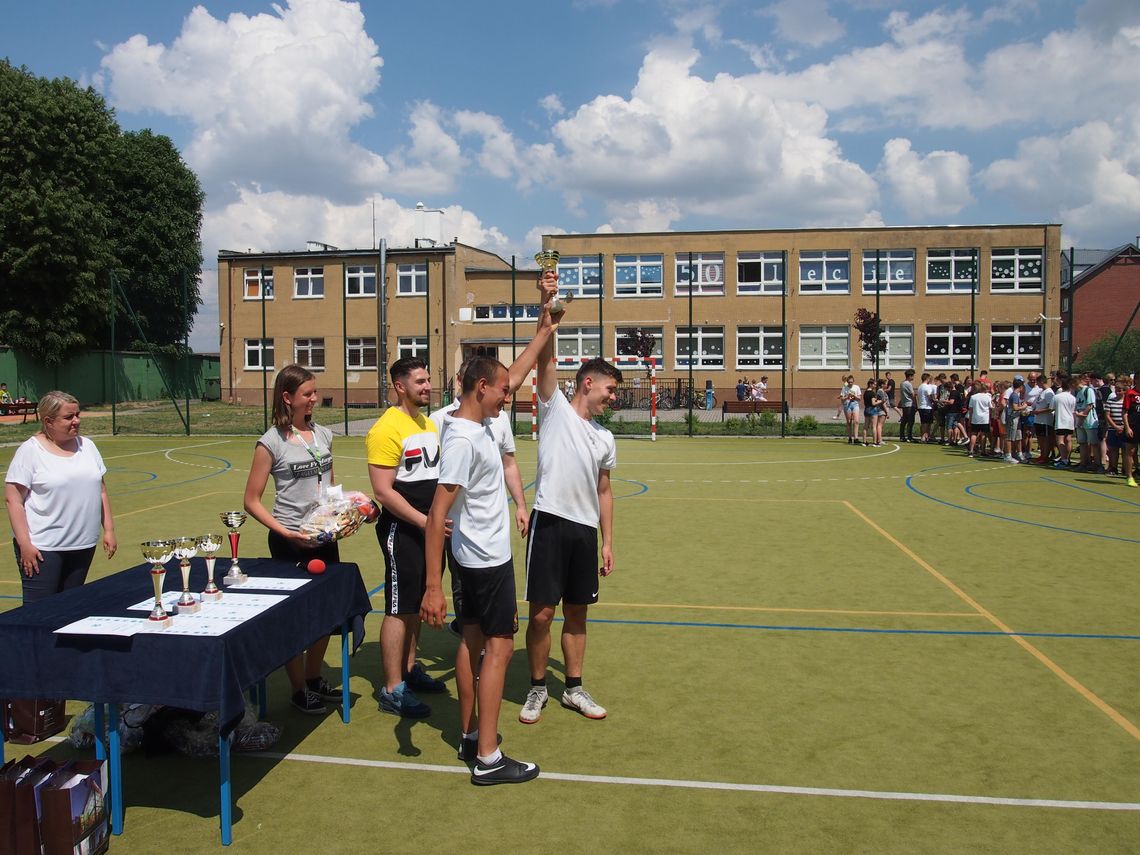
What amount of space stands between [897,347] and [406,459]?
141 ft

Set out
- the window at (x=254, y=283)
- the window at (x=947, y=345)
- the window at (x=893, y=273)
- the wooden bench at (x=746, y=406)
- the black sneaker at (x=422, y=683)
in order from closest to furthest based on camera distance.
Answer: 1. the black sneaker at (x=422, y=683)
2. the wooden bench at (x=746, y=406)
3. the window at (x=947, y=345)
4. the window at (x=893, y=273)
5. the window at (x=254, y=283)

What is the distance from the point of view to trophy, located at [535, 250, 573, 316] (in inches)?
183

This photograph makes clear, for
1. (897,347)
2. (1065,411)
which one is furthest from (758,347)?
(1065,411)

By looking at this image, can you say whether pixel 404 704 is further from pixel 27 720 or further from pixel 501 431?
pixel 27 720

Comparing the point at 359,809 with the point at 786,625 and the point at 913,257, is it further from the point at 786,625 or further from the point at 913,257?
the point at 913,257

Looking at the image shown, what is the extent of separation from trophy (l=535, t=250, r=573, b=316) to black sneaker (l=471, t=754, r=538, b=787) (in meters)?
2.27

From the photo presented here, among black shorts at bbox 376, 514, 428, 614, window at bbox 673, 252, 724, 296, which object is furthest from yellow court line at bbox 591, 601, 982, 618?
window at bbox 673, 252, 724, 296

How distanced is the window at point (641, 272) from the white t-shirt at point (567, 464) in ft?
135

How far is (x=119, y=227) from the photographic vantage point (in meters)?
49.2

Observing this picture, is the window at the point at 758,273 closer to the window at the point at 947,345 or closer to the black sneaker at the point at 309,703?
the window at the point at 947,345

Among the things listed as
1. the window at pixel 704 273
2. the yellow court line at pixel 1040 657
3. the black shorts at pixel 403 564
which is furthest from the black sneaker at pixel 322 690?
the window at pixel 704 273

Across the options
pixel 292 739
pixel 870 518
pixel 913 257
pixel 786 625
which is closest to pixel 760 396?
pixel 913 257

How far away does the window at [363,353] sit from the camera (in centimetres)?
4416

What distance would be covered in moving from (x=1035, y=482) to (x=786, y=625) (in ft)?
36.9
